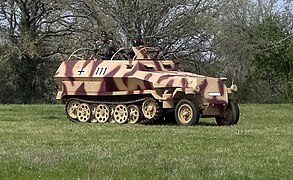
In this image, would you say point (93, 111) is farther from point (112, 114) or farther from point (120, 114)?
point (120, 114)

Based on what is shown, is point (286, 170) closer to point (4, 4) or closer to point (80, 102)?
point (80, 102)

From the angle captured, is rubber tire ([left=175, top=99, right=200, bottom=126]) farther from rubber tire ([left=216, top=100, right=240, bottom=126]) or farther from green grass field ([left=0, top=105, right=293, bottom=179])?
rubber tire ([left=216, top=100, right=240, bottom=126])

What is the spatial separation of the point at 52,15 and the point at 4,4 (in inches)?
109

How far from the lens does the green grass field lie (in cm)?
1005

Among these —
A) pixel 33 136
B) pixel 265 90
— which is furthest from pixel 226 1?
pixel 33 136

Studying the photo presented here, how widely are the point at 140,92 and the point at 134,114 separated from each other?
0.70 meters

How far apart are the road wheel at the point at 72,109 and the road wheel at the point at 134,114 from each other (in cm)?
217

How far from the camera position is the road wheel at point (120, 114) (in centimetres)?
2194

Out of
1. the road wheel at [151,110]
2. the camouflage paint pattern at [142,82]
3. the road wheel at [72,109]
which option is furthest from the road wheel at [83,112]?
the road wheel at [151,110]

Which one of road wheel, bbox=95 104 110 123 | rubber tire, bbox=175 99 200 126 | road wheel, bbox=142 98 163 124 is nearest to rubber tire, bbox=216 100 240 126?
rubber tire, bbox=175 99 200 126

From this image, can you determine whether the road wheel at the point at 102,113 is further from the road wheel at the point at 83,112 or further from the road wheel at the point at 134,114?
the road wheel at the point at 134,114

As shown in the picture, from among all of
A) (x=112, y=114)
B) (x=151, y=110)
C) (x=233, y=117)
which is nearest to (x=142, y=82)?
(x=151, y=110)

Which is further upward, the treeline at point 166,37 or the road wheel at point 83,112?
the treeline at point 166,37

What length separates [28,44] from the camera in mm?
39656
